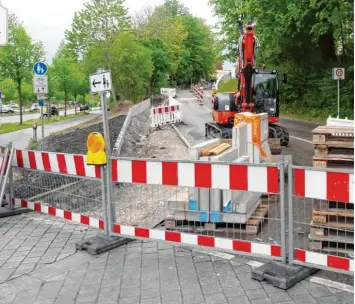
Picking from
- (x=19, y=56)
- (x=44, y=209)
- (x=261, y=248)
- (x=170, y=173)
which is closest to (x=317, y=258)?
(x=261, y=248)

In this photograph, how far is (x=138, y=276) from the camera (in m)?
5.42

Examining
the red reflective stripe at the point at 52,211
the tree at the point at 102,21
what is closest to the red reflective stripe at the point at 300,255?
the red reflective stripe at the point at 52,211

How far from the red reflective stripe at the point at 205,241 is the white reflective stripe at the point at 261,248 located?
52 cm

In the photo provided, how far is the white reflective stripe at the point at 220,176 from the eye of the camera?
5.38 meters

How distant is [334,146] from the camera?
6.12 metres

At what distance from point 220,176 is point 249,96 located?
11705 mm

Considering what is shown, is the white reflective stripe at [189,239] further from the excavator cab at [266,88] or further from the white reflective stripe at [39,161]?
the excavator cab at [266,88]

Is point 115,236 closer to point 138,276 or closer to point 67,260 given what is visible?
point 67,260

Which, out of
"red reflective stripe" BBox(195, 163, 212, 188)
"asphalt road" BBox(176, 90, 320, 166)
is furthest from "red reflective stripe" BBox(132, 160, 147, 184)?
"asphalt road" BBox(176, 90, 320, 166)

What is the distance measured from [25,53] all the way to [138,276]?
120 feet

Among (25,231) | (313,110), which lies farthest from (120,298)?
(313,110)

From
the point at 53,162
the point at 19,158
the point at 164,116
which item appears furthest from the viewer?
the point at 164,116

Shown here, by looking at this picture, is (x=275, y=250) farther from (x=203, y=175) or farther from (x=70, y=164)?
(x=70, y=164)

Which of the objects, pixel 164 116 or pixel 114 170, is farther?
pixel 164 116
